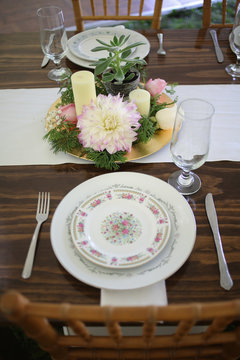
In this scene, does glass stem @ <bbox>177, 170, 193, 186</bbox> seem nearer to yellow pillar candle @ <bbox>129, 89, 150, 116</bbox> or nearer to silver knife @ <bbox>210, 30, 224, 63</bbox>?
yellow pillar candle @ <bbox>129, 89, 150, 116</bbox>

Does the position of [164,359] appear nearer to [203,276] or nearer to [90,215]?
[203,276]

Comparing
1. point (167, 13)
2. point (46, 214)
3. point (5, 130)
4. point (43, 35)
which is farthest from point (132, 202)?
point (167, 13)

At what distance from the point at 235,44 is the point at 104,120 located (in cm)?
64

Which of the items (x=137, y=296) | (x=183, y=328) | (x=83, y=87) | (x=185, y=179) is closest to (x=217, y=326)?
(x=183, y=328)

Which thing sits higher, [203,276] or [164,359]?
[203,276]

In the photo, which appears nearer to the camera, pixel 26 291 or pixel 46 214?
pixel 26 291

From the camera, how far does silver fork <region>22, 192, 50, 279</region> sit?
670 millimetres

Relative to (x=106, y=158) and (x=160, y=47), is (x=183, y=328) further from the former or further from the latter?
(x=160, y=47)

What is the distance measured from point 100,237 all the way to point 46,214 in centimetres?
15

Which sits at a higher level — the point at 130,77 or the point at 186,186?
the point at 130,77

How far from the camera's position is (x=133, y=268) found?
650 millimetres

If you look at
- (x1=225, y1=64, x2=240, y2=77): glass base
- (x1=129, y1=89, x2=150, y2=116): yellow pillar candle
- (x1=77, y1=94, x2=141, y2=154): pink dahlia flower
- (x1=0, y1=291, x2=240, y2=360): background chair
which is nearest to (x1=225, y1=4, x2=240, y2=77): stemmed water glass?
(x1=225, y1=64, x2=240, y2=77): glass base

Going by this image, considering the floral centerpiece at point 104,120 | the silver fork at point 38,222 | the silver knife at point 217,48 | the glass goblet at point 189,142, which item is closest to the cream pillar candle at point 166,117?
the floral centerpiece at point 104,120

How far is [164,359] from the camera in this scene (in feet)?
2.25
